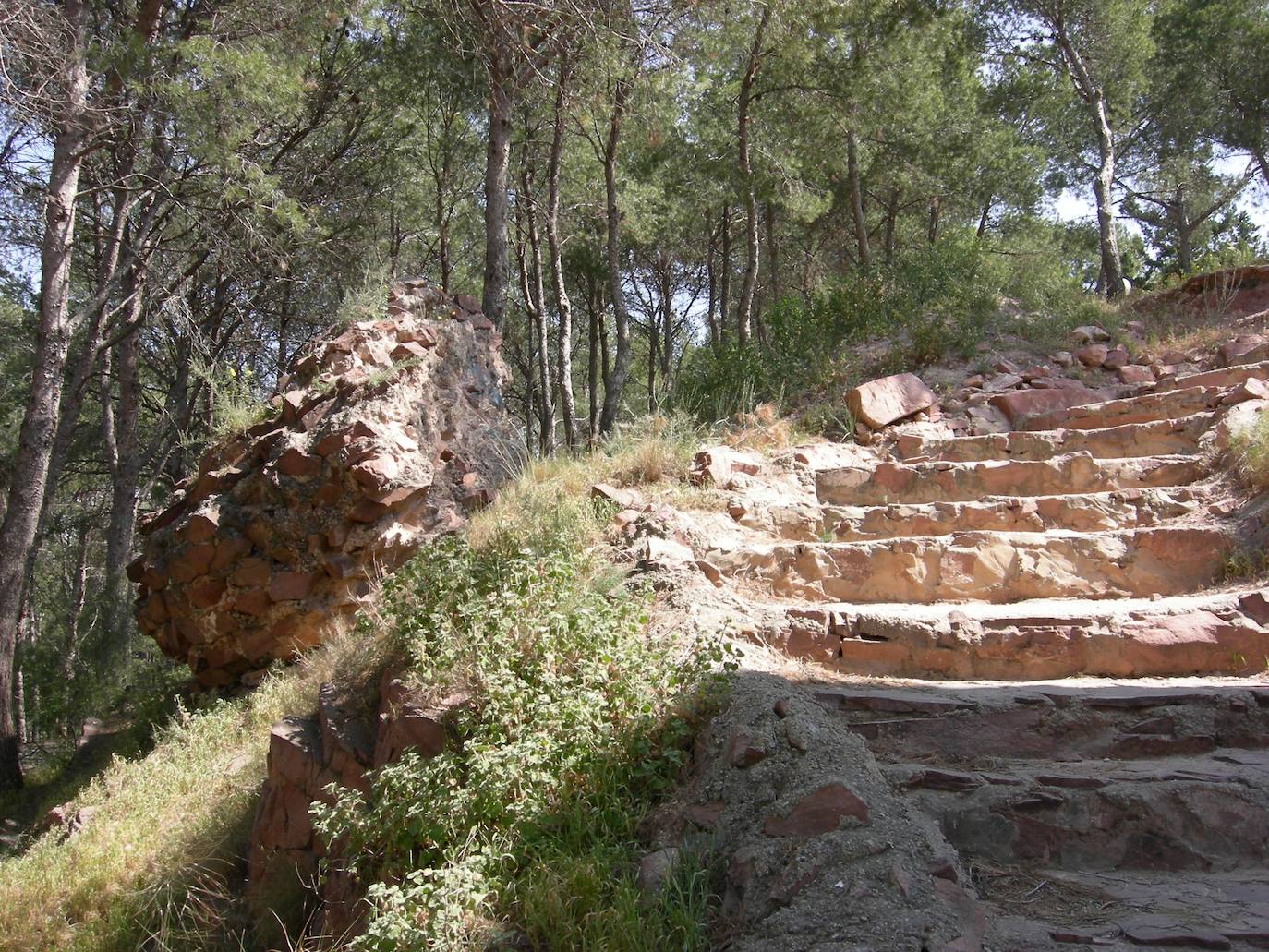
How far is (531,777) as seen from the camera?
3219mm

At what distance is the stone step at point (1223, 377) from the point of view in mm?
7105

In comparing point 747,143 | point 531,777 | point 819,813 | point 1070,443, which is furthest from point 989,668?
point 747,143

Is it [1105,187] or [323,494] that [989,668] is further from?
[1105,187]

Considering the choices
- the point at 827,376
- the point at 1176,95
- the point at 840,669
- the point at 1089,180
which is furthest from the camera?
the point at 1089,180

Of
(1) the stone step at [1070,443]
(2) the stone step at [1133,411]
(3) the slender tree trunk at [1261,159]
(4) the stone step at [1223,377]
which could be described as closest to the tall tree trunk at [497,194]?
(1) the stone step at [1070,443]

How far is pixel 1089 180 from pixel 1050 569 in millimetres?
18152

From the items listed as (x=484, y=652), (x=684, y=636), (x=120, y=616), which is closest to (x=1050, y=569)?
(x=684, y=636)

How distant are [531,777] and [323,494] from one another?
4.24 m

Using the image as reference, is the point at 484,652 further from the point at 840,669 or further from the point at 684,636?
the point at 840,669

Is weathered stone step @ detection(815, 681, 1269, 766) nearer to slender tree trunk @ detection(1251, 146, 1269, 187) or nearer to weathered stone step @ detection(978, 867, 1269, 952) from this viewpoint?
weathered stone step @ detection(978, 867, 1269, 952)

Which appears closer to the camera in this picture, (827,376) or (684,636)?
(684,636)

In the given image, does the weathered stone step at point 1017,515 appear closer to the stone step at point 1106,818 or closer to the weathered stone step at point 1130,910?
the stone step at point 1106,818

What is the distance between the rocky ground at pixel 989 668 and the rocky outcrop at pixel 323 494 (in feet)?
5.68

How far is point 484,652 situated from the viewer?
12.8 feet
